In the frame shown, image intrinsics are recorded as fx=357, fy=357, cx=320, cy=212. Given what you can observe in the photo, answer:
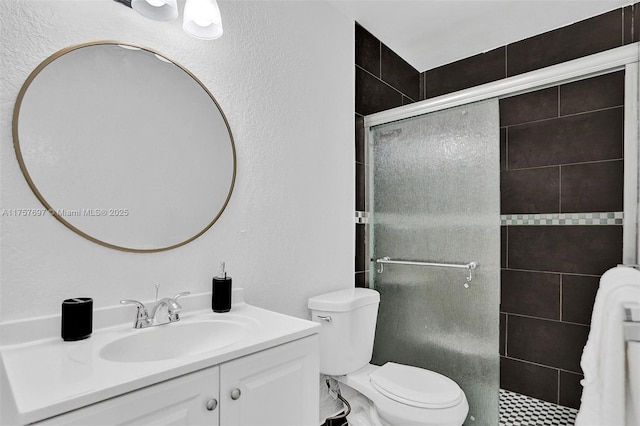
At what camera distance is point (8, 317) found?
964mm

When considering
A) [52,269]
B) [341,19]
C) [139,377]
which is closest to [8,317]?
[52,269]

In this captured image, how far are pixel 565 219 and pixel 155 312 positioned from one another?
2.43 metres

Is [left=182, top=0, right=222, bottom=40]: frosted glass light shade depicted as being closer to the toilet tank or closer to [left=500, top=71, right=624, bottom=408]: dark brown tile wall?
the toilet tank

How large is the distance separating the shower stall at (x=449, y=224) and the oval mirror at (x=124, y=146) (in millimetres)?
1089

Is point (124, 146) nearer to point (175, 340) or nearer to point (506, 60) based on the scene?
point (175, 340)

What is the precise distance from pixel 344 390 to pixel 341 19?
2128 mm

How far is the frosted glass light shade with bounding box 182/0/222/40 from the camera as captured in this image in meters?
1.21

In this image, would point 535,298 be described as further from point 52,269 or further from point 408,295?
point 52,269

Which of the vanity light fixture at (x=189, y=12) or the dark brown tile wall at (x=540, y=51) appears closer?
the vanity light fixture at (x=189, y=12)

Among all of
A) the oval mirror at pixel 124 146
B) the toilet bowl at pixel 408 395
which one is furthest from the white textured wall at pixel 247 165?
the toilet bowl at pixel 408 395

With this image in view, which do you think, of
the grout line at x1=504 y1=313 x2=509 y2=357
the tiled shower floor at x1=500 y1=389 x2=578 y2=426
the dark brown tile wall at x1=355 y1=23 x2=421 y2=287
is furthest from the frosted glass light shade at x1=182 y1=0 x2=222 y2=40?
the tiled shower floor at x1=500 y1=389 x2=578 y2=426

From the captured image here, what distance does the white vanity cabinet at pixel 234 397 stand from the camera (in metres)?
0.74

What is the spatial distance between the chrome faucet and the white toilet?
75cm

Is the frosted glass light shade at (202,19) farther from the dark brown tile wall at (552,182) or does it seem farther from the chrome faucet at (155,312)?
the dark brown tile wall at (552,182)
